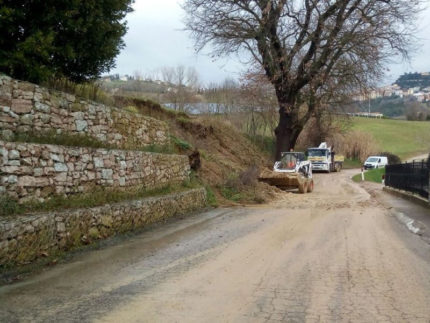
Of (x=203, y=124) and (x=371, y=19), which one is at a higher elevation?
(x=371, y=19)

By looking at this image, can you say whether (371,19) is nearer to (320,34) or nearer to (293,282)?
(320,34)

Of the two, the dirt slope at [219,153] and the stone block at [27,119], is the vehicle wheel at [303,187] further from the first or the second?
the stone block at [27,119]

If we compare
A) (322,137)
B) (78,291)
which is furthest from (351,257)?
(322,137)

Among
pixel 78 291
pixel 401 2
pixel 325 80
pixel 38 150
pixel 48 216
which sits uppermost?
pixel 401 2

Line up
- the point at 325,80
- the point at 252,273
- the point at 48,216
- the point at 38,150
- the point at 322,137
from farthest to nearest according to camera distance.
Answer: the point at 322,137
the point at 325,80
the point at 38,150
the point at 48,216
the point at 252,273

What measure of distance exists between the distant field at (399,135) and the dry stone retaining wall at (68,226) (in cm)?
6378

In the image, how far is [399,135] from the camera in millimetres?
87875

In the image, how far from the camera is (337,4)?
30.9m

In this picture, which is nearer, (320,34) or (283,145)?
(320,34)

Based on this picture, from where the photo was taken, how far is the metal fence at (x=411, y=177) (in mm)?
18156

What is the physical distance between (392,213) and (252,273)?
10.4 m

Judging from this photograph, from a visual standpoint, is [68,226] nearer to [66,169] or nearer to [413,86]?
[66,169]

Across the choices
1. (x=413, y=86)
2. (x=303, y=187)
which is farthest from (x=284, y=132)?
(x=413, y=86)

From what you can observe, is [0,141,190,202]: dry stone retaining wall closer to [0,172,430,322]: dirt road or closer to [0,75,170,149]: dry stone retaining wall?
[0,75,170,149]: dry stone retaining wall
